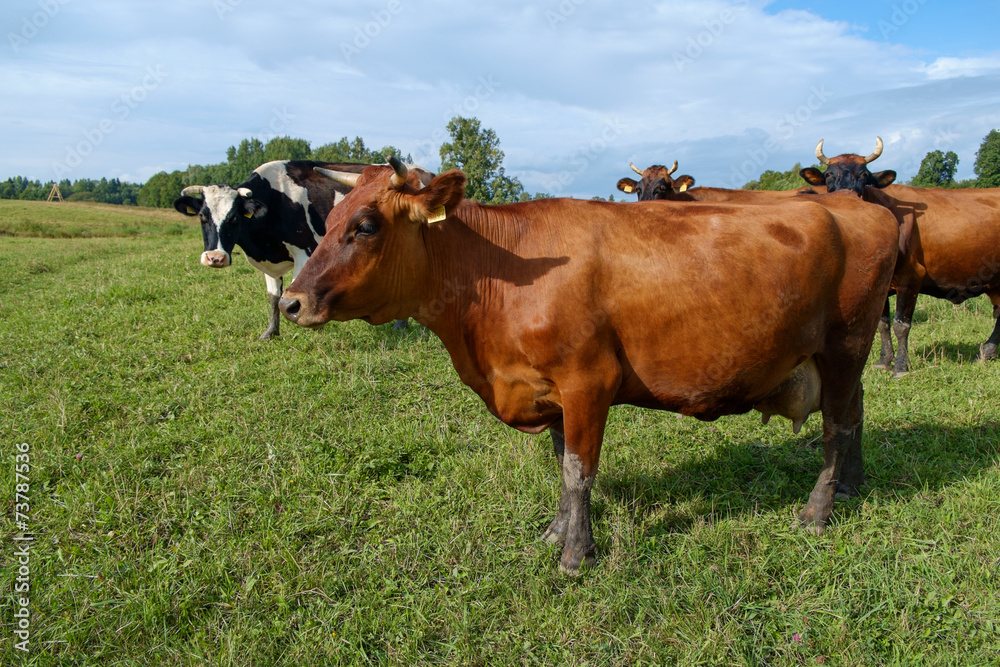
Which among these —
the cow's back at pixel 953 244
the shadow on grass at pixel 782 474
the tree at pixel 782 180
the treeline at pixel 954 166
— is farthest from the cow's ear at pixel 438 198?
the treeline at pixel 954 166

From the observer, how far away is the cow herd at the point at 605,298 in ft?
11.5

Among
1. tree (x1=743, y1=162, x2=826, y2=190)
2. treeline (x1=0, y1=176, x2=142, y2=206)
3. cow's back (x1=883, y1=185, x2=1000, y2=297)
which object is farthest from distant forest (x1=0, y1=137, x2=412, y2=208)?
cow's back (x1=883, y1=185, x2=1000, y2=297)

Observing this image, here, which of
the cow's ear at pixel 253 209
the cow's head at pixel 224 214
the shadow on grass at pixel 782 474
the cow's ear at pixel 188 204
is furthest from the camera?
the cow's ear at pixel 188 204

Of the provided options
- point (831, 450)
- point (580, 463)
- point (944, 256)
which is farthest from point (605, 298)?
point (944, 256)

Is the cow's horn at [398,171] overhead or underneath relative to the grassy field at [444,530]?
overhead

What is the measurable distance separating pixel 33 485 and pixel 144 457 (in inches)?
28.0

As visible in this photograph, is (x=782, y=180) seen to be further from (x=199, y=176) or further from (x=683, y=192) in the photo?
(x=199, y=176)

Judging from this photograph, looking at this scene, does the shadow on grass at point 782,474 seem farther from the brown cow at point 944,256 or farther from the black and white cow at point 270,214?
the black and white cow at point 270,214

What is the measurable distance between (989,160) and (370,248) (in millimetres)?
63733

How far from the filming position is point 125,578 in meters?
3.53

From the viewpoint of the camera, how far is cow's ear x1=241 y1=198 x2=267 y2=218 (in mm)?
8359

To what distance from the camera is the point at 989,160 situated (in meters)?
50.3

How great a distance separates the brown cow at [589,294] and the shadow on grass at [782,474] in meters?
0.80

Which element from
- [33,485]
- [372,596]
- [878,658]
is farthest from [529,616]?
[33,485]
